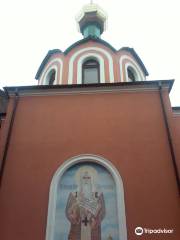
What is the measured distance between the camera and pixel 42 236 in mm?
7363

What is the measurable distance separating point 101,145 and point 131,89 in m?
2.37

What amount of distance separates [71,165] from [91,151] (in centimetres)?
68

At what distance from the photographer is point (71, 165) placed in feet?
28.5

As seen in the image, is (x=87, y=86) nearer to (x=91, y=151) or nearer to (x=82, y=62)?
(x=82, y=62)

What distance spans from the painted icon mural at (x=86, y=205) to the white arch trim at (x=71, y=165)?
0.13 metres

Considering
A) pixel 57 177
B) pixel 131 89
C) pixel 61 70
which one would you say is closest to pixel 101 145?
pixel 57 177

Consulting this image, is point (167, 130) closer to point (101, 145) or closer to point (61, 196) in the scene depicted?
point (101, 145)

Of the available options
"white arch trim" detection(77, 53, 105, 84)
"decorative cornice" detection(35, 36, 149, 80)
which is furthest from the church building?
"decorative cornice" detection(35, 36, 149, 80)

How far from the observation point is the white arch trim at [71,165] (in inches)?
293

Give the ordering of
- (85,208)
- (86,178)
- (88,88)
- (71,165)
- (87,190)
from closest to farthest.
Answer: (85,208)
(87,190)
(86,178)
(71,165)
(88,88)

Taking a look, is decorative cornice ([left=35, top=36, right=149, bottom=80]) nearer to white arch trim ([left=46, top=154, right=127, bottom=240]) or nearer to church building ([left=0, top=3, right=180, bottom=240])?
church building ([left=0, top=3, right=180, bottom=240])

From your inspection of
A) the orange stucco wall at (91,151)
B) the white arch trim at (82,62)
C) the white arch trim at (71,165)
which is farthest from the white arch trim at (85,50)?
the white arch trim at (71,165)

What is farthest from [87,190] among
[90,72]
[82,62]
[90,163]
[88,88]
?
[82,62]

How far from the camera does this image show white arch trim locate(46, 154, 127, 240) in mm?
7439
